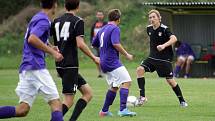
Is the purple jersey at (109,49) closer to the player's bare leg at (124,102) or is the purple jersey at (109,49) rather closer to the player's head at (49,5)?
the player's bare leg at (124,102)

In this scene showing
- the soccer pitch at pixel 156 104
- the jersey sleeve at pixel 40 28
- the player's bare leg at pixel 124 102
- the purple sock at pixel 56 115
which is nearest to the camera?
the jersey sleeve at pixel 40 28

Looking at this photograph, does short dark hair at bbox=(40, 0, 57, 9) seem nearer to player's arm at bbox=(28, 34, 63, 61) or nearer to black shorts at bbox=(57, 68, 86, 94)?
player's arm at bbox=(28, 34, 63, 61)

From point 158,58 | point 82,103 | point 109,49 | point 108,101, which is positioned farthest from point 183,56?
point 82,103

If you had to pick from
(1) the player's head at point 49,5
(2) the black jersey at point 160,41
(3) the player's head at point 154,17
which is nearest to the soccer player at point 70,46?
(1) the player's head at point 49,5

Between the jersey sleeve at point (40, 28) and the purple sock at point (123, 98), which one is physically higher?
the jersey sleeve at point (40, 28)

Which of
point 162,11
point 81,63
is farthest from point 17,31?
point 162,11

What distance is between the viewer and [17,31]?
40.8m

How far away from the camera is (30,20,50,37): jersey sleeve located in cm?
969

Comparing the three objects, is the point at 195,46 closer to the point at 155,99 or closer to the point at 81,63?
the point at 81,63

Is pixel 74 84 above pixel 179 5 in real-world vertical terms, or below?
above

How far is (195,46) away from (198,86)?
694 cm

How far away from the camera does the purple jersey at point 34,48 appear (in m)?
9.73

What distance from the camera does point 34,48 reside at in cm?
984

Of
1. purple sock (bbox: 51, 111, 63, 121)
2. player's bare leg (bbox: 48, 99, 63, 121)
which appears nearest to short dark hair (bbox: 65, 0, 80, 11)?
player's bare leg (bbox: 48, 99, 63, 121)
